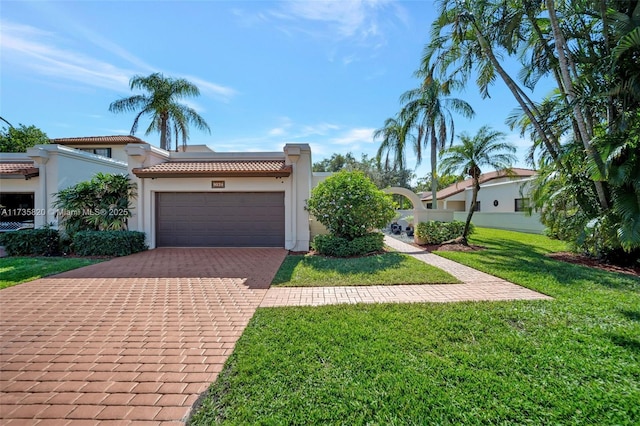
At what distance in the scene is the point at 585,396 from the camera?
2.64 m

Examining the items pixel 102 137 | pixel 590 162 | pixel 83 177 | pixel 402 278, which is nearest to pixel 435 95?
pixel 590 162

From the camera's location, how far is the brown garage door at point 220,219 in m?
11.9

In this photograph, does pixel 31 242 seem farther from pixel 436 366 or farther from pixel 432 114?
pixel 432 114

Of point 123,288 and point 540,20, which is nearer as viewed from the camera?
point 123,288

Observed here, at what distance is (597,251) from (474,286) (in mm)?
5929

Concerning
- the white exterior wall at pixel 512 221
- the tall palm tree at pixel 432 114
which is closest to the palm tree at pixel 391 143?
the tall palm tree at pixel 432 114

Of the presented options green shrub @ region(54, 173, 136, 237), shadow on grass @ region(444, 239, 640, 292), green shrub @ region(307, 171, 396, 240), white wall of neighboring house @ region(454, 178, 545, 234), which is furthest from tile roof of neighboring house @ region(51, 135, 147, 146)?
white wall of neighboring house @ region(454, 178, 545, 234)

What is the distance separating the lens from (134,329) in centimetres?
424

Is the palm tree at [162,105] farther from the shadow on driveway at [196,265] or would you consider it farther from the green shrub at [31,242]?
the shadow on driveway at [196,265]

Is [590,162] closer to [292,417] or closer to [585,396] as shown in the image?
[585,396]

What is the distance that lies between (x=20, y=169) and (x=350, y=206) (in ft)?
52.4

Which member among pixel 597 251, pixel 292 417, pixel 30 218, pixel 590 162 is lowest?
pixel 292 417

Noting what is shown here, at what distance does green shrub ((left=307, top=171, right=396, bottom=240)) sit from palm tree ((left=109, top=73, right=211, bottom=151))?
51.0 ft

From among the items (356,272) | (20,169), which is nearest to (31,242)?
(20,169)
